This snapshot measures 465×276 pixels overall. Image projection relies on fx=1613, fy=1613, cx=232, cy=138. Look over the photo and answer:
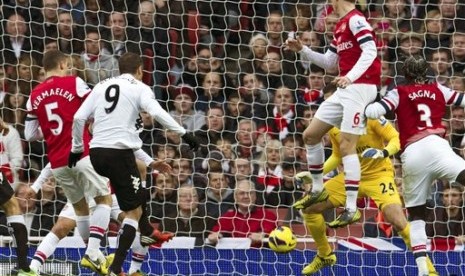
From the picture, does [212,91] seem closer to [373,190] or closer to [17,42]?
[17,42]

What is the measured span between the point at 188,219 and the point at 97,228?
2.64 meters

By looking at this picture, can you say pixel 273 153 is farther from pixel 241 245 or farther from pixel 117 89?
pixel 117 89

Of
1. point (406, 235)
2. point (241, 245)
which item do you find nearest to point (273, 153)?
point (241, 245)

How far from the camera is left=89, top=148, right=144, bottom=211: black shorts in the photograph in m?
13.4

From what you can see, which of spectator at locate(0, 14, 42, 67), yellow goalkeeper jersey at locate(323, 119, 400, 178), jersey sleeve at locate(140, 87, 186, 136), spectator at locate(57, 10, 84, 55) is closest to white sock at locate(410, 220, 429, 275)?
yellow goalkeeper jersey at locate(323, 119, 400, 178)

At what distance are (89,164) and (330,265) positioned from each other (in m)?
2.52

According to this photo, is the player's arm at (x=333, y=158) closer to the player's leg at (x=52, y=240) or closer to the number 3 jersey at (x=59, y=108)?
the number 3 jersey at (x=59, y=108)

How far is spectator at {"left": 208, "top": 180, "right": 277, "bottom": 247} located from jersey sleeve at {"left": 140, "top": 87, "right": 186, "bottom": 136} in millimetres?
3162

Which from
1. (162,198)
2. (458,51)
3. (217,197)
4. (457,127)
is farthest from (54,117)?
(458,51)

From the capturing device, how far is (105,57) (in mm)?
17547

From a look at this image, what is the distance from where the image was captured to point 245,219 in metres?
16.5

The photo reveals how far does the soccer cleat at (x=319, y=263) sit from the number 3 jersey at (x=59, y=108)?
238cm

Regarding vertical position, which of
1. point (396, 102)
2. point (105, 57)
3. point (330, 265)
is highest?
point (105, 57)

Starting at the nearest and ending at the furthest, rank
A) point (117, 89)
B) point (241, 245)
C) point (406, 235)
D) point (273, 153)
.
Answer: point (117, 89) → point (406, 235) → point (241, 245) → point (273, 153)
